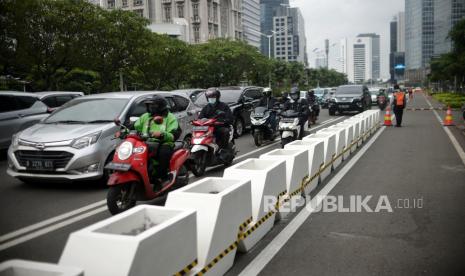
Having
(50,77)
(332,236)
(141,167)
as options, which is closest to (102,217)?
(141,167)

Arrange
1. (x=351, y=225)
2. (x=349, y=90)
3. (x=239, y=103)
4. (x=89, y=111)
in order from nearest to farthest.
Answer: (x=351, y=225) < (x=89, y=111) < (x=239, y=103) < (x=349, y=90)

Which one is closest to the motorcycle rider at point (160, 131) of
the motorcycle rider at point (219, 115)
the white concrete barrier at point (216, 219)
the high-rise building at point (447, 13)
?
the white concrete barrier at point (216, 219)

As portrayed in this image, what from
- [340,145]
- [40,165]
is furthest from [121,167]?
[340,145]

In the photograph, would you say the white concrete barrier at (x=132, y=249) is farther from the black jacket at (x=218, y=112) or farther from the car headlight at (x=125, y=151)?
the black jacket at (x=218, y=112)

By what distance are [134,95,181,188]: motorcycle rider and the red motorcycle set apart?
0.09 meters

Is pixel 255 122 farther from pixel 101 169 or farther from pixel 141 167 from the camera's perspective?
pixel 141 167

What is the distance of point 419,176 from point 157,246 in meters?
7.18

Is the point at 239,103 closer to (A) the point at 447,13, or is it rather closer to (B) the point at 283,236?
(B) the point at 283,236

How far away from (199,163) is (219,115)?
118 cm

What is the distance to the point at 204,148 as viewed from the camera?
9367 mm

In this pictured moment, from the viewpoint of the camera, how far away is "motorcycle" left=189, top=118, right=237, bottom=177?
9.32 metres

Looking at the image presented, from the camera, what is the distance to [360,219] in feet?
20.8

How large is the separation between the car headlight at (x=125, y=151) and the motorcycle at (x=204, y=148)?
257cm

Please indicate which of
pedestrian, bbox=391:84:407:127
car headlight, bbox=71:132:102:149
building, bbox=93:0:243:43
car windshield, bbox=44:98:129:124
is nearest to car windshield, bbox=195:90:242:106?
pedestrian, bbox=391:84:407:127
